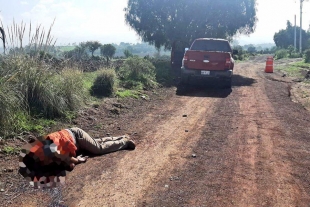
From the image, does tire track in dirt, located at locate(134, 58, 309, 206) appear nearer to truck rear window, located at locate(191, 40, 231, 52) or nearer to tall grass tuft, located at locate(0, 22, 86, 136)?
tall grass tuft, located at locate(0, 22, 86, 136)

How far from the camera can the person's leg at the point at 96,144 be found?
496 cm

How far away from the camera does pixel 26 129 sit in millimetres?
5957

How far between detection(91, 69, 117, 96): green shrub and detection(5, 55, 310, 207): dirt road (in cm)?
137

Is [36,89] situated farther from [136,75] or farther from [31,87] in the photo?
[136,75]

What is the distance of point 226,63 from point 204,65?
78 cm

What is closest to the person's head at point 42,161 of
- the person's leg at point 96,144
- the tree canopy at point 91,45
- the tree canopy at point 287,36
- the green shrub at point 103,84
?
the person's leg at point 96,144

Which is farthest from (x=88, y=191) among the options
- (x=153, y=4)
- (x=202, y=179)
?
(x=153, y=4)

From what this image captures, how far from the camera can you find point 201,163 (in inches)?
195

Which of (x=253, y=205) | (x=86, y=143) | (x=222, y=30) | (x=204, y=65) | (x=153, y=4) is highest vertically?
(x=153, y=4)

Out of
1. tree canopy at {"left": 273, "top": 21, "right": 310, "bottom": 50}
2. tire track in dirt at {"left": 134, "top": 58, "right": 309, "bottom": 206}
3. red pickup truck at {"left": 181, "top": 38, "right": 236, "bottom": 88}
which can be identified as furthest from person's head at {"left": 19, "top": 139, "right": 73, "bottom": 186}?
tree canopy at {"left": 273, "top": 21, "right": 310, "bottom": 50}

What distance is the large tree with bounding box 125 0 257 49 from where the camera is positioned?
67.8 feet

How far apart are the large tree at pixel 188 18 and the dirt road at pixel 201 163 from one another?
43.2ft

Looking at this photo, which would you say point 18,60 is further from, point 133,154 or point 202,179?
point 202,179

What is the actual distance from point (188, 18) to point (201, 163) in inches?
681
